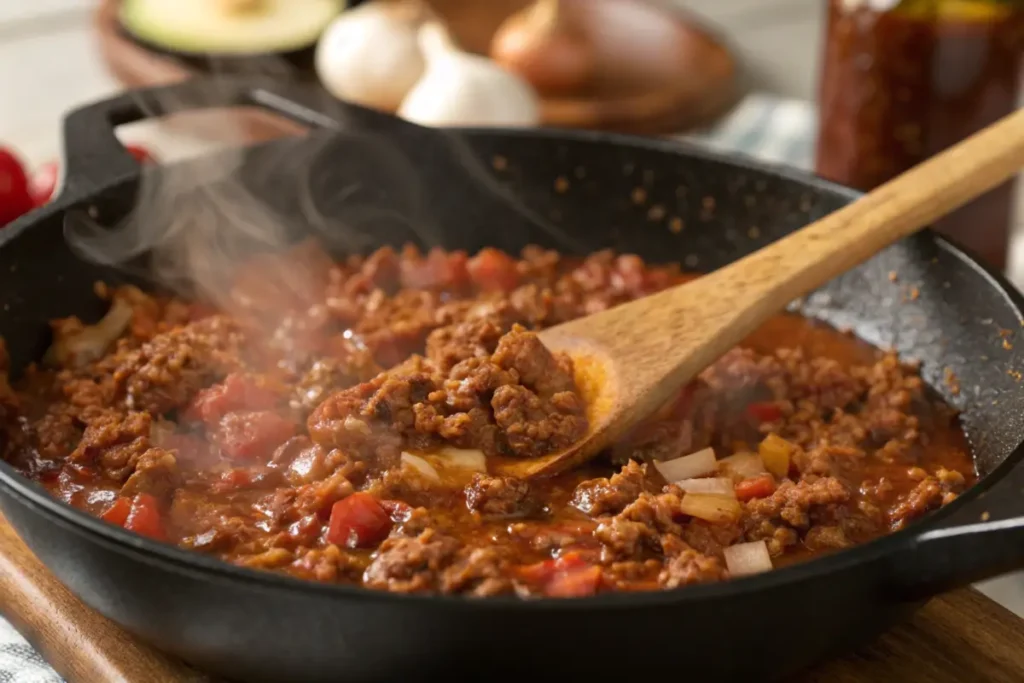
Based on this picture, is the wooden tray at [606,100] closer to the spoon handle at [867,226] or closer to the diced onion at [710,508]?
the spoon handle at [867,226]

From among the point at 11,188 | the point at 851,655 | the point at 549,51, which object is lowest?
the point at 851,655

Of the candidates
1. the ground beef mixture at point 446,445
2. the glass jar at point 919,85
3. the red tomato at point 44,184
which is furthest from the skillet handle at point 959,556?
the red tomato at point 44,184

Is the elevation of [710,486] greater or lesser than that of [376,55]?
lesser

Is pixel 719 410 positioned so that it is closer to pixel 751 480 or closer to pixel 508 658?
pixel 751 480

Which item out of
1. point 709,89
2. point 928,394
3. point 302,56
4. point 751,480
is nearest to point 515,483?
point 751,480

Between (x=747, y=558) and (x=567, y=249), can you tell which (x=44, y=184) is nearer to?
(x=567, y=249)

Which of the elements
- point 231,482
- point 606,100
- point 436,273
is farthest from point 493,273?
point 606,100

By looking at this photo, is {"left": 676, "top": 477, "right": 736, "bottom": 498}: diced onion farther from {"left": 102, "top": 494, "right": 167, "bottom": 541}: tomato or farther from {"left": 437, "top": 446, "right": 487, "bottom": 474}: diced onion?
{"left": 102, "top": 494, "right": 167, "bottom": 541}: tomato
